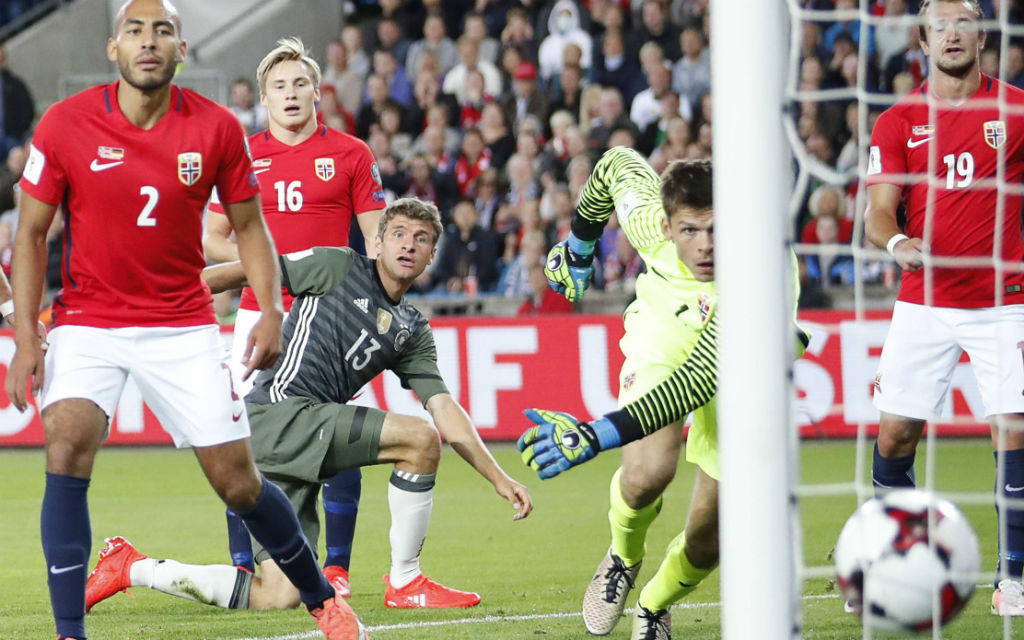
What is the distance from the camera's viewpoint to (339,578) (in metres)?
5.64

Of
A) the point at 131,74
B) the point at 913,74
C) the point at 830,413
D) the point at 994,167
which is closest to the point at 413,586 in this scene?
the point at 131,74

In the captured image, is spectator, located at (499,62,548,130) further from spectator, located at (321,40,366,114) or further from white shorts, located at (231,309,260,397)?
white shorts, located at (231,309,260,397)

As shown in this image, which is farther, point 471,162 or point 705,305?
point 471,162

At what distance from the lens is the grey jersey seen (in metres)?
5.32

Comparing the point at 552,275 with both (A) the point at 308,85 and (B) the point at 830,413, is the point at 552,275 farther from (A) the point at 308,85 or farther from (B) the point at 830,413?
(B) the point at 830,413

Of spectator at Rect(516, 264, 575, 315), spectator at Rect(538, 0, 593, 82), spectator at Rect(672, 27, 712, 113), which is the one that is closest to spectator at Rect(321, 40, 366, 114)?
spectator at Rect(538, 0, 593, 82)

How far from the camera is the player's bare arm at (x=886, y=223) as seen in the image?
4.97m

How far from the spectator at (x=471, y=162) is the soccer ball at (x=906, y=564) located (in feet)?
32.2

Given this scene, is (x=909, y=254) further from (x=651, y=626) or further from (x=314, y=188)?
(x=314, y=188)

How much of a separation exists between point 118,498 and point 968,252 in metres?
5.46

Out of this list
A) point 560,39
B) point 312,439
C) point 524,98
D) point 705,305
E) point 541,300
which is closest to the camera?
point 705,305

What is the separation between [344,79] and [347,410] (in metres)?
9.86

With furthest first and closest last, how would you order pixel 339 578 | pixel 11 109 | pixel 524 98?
1. pixel 11 109
2. pixel 524 98
3. pixel 339 578

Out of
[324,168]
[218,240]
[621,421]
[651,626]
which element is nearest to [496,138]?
[324,168]
